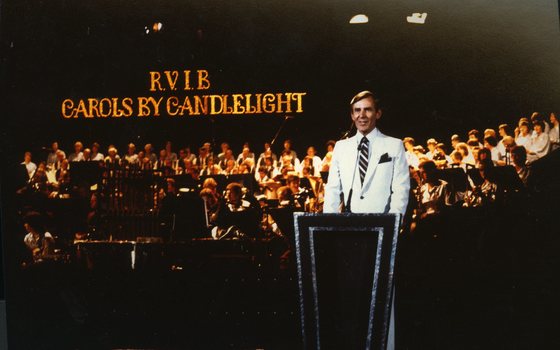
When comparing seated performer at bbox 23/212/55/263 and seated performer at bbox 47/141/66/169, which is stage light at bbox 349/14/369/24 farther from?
seated performer at bbox 23/212/55/263

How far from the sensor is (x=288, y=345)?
4.34 meters

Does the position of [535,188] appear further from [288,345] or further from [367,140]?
[288,345]

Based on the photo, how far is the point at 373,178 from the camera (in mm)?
4355

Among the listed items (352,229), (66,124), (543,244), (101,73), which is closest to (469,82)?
(543,244)

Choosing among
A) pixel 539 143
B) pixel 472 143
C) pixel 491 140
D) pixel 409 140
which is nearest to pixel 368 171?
pixel 409 140

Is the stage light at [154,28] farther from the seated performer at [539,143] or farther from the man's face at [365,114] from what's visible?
the seated performer at [539,143]

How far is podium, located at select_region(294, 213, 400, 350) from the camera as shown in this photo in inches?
129

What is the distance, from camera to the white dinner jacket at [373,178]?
4332 mm

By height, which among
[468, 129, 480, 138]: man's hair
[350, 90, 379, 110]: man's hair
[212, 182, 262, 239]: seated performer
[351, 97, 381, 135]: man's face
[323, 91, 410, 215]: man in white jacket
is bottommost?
[212, 182, 262, 239]: seated performer

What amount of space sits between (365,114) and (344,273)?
1415 millimetres

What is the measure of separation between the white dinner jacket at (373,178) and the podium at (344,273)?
100 centimetres

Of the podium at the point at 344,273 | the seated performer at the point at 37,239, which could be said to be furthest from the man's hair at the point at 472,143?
the seated performer at the point at 37,239

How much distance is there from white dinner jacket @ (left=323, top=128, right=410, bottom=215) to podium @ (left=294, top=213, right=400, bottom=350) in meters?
1.00

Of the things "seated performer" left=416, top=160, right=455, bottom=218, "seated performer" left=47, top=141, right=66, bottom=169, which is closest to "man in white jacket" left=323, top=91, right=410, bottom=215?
"seated performer" left=416, top=160, right=455, bottom=218
